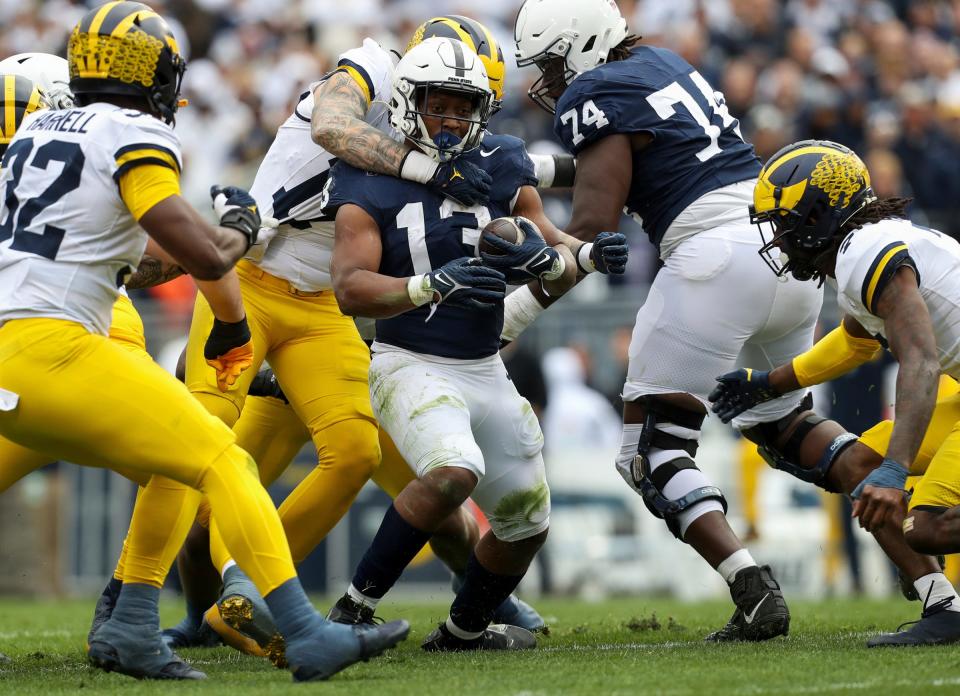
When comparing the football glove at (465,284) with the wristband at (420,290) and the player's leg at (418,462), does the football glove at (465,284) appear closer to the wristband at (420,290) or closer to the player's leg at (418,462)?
the wristband at (420,290)

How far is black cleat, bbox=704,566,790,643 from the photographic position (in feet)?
16.8

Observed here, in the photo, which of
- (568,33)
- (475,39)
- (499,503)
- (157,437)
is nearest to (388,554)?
(499,503)

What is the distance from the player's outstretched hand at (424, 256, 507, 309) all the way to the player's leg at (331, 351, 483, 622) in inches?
15.6

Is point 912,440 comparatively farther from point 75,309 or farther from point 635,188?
point 75,309

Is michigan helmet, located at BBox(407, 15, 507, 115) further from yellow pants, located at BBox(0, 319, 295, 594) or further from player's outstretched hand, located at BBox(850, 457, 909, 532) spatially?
player's outstretched hand, located at BBox(850, 457, 909, 532)

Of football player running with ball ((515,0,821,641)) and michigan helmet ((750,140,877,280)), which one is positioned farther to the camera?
football player running with ball ((515,0,821,641))

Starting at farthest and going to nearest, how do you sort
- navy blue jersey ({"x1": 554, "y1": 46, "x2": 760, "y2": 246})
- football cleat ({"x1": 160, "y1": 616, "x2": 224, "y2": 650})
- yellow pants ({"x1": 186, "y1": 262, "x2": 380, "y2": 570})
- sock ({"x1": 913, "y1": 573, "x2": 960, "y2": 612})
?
1. football cleat ({"x1": 160, "y1": 616, "x2": 224, "y2": 650})
2. yellow pants ({"x1": 186, "y1": 262, "x2": 380, "y2": 570})
3. navy blue jersey ({"x1": 554, "y1": 46, "x2": 760, "y2": 246})
4. sock ({"x1": 913, "y1": 573, "x2": 960, "y2": 612})

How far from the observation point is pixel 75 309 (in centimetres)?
436

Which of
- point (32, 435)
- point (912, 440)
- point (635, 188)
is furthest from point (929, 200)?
point (32, 435)

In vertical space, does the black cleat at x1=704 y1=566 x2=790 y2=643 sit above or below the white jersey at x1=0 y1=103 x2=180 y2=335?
below

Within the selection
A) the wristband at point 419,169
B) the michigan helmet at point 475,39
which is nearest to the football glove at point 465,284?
the wristband at point 419,169

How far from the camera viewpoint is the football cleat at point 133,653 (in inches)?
180

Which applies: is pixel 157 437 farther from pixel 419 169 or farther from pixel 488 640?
pixel 488 640

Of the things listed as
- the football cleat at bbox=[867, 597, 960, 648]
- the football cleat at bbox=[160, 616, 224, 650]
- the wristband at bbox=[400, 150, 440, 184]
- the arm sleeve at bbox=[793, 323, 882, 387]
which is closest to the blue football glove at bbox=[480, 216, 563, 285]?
the wristband at bbox=[400, 150, 440, 184]
